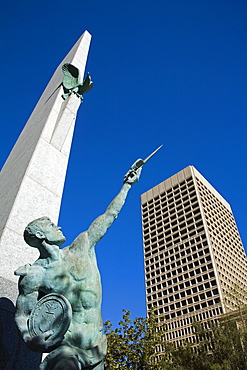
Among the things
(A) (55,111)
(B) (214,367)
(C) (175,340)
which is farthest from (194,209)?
(A) (55,111)

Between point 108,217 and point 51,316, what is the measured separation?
50.8 inches

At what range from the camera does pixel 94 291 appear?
2.94 m

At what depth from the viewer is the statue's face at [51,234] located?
A: 3.08m

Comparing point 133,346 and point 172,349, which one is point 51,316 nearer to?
point 133,346

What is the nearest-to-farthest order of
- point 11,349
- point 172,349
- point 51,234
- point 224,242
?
point 51,234, point 11,349, point 172,349, point 224,242

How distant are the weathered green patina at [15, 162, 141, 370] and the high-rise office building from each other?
6298 centimetres

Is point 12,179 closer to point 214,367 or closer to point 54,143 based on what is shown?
point 54,143

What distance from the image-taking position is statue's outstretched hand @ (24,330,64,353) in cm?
237

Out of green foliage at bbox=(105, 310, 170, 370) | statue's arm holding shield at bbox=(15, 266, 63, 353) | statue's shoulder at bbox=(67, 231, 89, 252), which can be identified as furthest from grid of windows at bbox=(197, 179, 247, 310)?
statue's arm holding shield at bbox=(15, 266, 63, 353)

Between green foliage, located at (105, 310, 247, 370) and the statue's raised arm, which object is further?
green foliage, located at (105, 310, 247, 370)

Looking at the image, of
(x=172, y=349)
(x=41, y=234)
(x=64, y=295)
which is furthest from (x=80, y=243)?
(x=172, y=349)

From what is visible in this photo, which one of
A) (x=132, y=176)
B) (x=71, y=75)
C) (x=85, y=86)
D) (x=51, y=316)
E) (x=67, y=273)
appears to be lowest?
(x=51, y=316)

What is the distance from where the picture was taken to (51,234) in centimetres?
311

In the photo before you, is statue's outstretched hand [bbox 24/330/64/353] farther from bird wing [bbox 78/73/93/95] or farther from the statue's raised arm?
bird wing [bbox 78/73/93/95]
